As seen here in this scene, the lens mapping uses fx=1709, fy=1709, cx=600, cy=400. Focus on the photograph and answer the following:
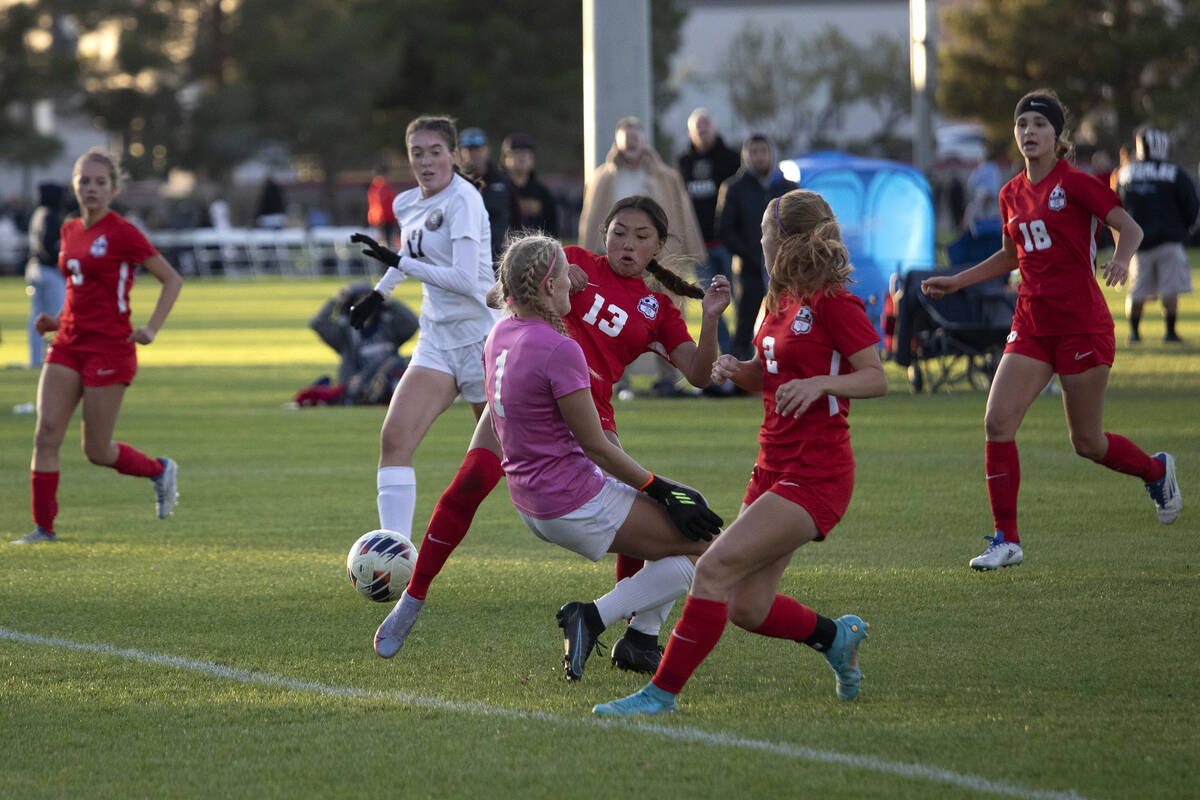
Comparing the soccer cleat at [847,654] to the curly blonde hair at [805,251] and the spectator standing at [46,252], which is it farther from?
the spectator standing at [46,252]

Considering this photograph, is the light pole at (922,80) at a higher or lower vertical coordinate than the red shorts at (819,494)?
higher

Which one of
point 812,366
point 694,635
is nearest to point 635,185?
point 812,366

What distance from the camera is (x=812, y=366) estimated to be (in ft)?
18.6

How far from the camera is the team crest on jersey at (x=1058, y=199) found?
8.22m

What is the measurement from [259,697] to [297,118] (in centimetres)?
5817

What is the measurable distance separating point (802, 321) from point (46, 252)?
13777 millimetres

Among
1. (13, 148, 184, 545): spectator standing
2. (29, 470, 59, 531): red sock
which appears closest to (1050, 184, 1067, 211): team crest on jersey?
(13, 148, 184, 545): spectator standing

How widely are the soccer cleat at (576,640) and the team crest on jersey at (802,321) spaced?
54.0 inches

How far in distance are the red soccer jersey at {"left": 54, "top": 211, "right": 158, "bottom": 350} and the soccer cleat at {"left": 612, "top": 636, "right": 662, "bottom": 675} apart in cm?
422

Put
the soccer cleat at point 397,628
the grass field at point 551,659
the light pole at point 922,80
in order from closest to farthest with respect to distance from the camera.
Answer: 1. the grass field at point 551,659
2. the soccer cleat at point 397,628
3. the light pole at point 922,80

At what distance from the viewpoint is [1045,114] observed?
823cm

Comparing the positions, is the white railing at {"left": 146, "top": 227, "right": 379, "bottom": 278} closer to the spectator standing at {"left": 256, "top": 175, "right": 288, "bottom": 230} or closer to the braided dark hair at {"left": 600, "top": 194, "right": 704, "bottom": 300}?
the spectator standing at {"left": 256, "top": 175, "right": 288, "bottom": 230}

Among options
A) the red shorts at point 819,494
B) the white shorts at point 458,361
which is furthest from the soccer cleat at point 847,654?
the white shorts at point 458,361

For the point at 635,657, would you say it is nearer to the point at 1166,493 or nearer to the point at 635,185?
the point at 1166,493
